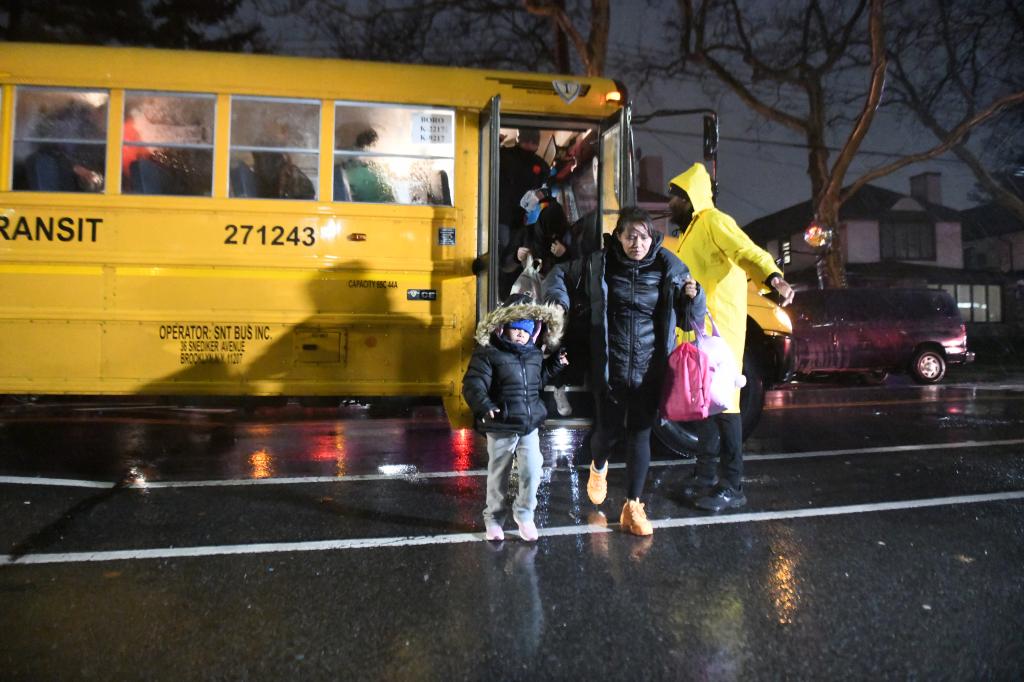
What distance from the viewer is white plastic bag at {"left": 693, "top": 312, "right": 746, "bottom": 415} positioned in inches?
149

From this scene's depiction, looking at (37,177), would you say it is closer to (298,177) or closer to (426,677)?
(298,177)

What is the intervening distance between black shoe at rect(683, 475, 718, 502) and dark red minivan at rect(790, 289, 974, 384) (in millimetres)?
8430

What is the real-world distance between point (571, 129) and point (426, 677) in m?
4.57

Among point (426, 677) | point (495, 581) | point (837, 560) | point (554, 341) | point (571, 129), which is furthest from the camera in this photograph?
point (571, 129)

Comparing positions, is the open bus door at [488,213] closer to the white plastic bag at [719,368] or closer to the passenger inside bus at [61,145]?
the white plastic bag at [719,368]

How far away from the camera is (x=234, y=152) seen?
199 inches

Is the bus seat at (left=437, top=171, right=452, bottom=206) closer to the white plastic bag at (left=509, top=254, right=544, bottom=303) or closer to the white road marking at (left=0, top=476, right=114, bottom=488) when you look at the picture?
the white plastic bag at (left=509, top=254, right=544, bottom=303)

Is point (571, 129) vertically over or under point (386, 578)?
over

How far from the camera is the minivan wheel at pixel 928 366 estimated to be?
13125mm

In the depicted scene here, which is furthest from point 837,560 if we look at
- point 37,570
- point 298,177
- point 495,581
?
point 298,177

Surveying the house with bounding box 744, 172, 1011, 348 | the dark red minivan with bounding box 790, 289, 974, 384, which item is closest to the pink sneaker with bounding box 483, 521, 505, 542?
the dark red minivan with bounding box 790, 289, 974, 384

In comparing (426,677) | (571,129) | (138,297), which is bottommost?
(426,677)

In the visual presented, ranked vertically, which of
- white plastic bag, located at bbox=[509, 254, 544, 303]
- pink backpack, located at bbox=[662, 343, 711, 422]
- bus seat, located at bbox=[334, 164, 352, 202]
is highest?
bus seat, located at bbox=[334, 164, 352, 202]

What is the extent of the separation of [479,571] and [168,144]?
148 inches
